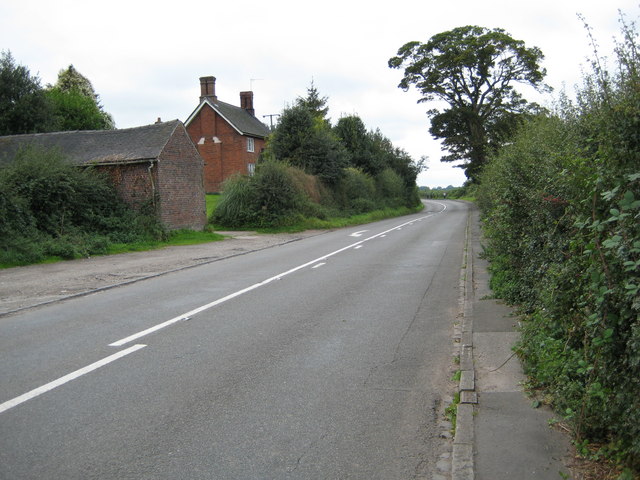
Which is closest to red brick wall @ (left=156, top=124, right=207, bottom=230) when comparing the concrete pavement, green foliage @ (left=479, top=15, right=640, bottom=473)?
the concrete pavement

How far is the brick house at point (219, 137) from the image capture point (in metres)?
50.5

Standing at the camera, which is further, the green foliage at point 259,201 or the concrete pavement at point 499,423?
the green foliage at point 259,201

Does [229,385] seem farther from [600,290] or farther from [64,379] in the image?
[600,290]

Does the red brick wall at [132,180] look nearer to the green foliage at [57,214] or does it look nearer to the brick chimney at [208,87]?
the green foliage at [57,214]

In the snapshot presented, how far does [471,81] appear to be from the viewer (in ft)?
154

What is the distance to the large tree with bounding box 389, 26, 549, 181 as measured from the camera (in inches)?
1763

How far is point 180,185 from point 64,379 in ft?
67.5

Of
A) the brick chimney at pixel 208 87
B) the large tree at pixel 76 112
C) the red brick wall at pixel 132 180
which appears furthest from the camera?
the brick chimney at pixel 208 87

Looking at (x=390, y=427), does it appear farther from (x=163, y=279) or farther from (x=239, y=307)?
(x=163, y=279)

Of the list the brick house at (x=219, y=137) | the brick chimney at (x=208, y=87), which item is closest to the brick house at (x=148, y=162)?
the brick house at (x=219, y=137)

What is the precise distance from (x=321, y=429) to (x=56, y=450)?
6.74ft

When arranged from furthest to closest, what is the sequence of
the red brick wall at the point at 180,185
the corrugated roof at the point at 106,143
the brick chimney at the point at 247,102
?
the brick chimney at the point at 247,102
the red brick wall at the point at 180,185
the corrugated roof at the point at 106,143

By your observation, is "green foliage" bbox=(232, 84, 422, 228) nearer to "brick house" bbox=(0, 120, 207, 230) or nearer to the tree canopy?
"brick house" bbox=(0, 120, 207, 230)

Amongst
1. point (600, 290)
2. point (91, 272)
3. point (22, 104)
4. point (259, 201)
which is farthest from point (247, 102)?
point (600, 290)
